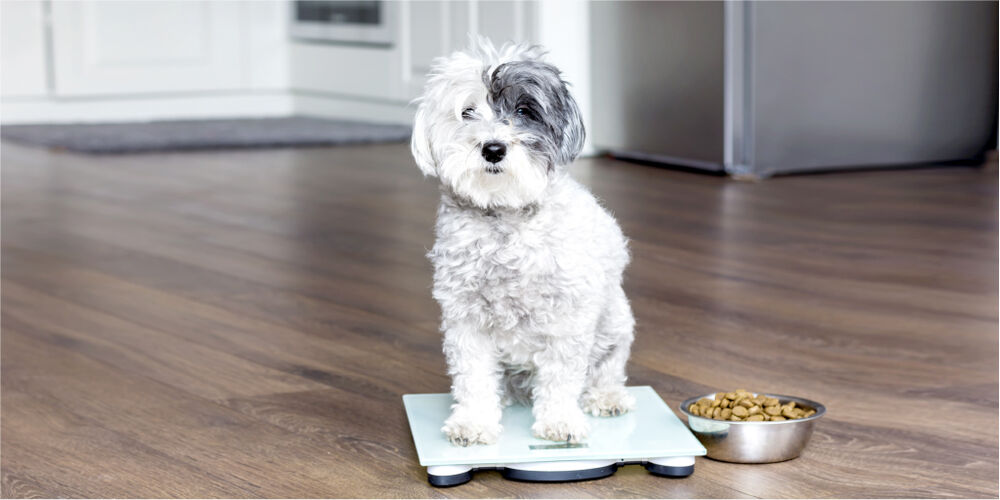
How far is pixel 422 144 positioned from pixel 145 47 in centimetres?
519

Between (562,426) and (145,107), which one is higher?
(145,107)

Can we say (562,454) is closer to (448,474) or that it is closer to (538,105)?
(448,474)

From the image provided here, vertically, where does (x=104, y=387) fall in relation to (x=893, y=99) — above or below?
below

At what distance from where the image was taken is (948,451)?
1728 millimetres

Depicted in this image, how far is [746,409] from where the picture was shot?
1.70m

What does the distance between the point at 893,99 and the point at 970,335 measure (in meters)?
2.45

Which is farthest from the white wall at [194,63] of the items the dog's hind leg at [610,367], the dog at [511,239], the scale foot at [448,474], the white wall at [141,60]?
the scale foot at [448,474]

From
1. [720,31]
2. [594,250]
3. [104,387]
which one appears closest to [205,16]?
[720,31]

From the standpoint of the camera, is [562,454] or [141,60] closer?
[562,454]

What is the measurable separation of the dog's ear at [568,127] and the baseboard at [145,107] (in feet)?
17.0

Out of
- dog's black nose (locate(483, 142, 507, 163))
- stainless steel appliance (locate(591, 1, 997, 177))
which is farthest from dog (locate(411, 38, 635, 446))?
stainless steel appliance (locate(591, 1, 997, 177))

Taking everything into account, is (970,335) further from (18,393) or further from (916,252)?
(18,393)

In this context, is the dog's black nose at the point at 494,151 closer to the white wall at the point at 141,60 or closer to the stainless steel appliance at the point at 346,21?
the stainless steel appliance at the point at 346,21

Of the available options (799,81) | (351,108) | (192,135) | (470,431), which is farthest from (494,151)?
(351,108)
